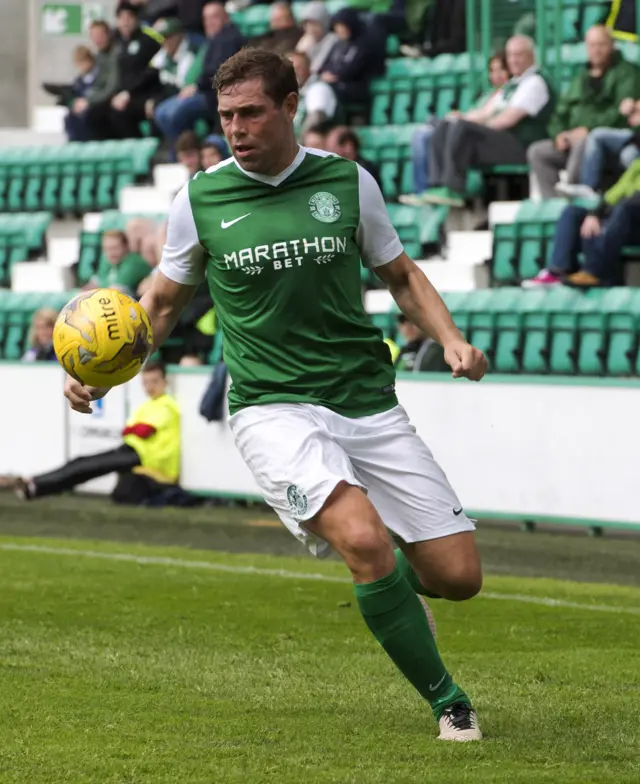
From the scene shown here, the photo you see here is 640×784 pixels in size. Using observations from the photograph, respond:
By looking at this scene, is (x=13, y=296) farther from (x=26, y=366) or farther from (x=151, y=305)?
(x=151, y=305)

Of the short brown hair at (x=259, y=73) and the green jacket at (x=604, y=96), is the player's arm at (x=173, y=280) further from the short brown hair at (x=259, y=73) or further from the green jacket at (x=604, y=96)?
the green jacket at (x=604, y=96)

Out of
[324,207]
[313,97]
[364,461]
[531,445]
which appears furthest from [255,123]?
[313,97]

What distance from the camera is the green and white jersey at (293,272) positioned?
5.83 meters

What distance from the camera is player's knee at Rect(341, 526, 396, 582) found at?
5.51 m

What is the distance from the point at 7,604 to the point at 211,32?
1125cm

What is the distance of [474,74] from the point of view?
17469 millimetres

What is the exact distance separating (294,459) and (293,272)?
623 millimetres

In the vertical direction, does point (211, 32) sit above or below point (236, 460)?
above

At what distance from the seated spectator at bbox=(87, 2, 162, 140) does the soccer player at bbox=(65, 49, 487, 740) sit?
1505 centimetres

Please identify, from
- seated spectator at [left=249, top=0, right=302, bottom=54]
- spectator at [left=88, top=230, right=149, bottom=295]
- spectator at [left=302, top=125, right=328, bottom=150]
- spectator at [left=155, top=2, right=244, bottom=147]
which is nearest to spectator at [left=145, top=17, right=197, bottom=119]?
spectator at [left=155, top=2, right=244, bottom=147]

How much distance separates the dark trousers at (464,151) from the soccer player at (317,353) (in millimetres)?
9891

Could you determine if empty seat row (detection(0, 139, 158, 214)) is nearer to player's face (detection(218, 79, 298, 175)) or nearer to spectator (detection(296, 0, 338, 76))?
spectator (detection(296, 0, 338, 76))

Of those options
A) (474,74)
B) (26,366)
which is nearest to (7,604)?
(26,366)

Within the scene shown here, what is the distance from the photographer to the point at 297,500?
222 inches
